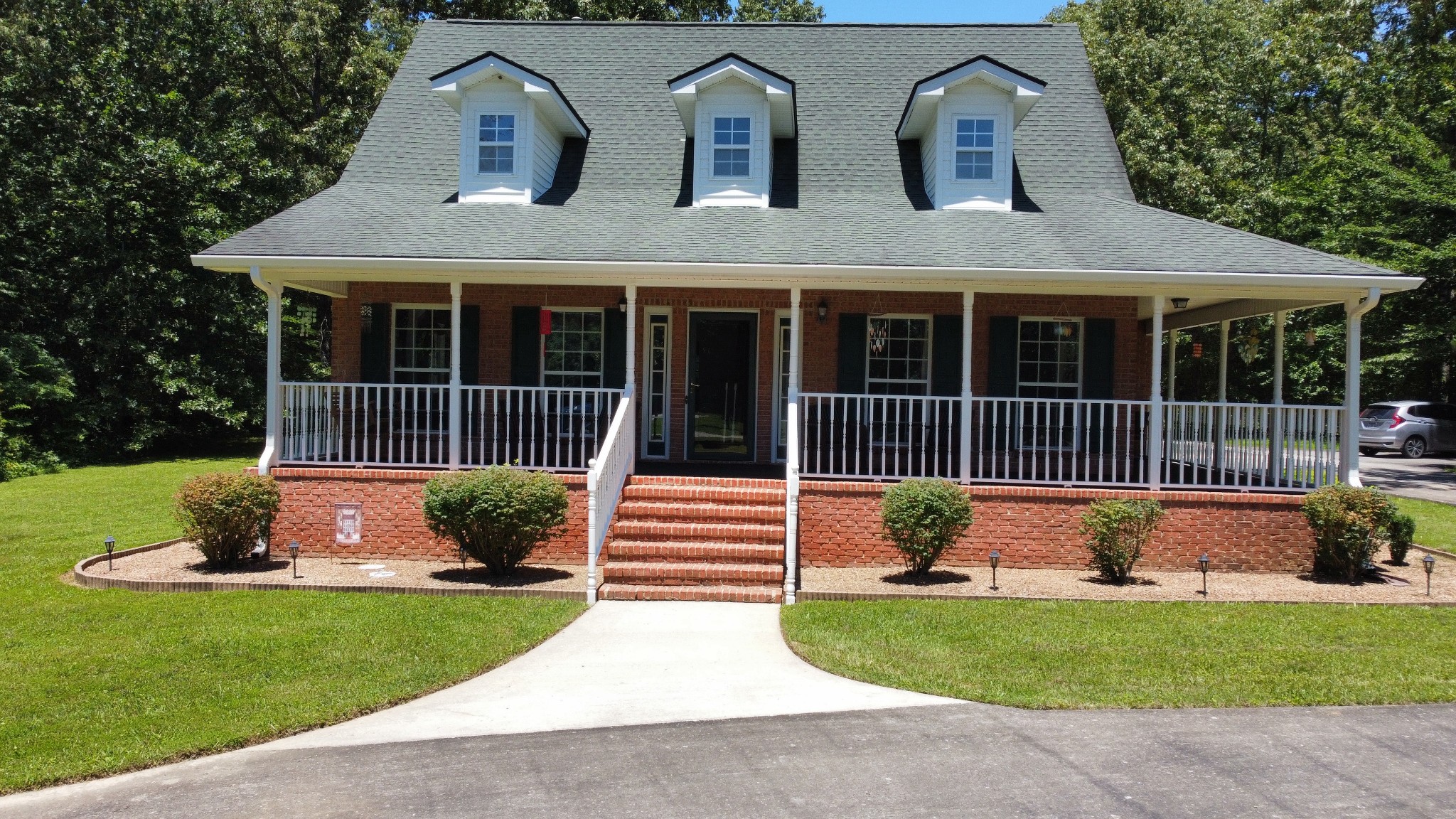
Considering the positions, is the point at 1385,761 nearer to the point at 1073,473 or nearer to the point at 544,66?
the point at 1073,473

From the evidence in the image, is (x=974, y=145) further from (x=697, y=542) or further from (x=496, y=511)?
(x=496, y=511)

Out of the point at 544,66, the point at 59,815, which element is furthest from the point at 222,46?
the point at 59,815

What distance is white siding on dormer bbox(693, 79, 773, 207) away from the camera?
1390cm

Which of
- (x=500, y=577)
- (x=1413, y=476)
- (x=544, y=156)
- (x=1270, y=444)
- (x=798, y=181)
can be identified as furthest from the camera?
(x=1413, y=476)

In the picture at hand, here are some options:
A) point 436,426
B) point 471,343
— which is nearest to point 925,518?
point 471,343

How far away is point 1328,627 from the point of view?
8.69 meters

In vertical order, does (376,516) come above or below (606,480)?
below

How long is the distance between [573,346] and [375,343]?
2678mm

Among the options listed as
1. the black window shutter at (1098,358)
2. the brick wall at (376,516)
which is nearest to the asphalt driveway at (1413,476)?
the black window shutter at (1098,358)

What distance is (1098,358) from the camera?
13.4 meters

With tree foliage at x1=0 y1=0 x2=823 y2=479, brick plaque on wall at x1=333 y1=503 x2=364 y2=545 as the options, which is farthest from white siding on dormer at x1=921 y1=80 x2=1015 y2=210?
tree foliage at x1=0 y1=0 x2=823 y2=479

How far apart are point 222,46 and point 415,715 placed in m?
23.3

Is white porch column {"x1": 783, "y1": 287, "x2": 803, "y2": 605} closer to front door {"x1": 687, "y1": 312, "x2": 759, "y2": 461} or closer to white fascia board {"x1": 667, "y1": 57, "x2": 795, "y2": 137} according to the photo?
front door {"x1": 687, "y1": 312, "x2": 759, "y2": 461}

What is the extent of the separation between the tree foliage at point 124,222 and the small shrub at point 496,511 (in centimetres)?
1445
